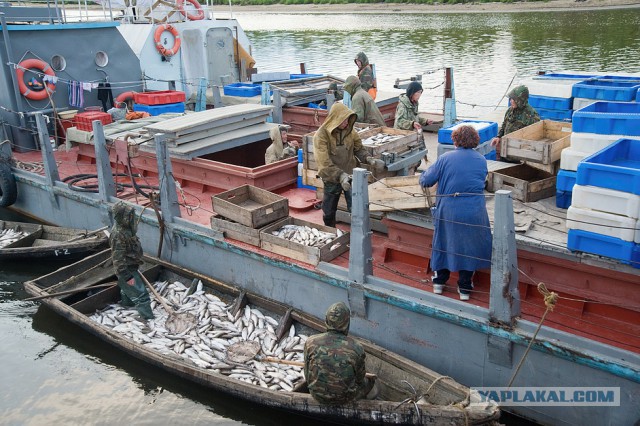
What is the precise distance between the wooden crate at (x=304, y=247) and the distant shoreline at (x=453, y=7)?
4065 centimetres

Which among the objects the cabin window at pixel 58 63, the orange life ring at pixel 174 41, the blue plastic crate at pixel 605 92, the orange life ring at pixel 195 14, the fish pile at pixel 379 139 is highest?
the orange life ring at pixel 195 14

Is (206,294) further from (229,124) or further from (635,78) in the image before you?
(635,78)

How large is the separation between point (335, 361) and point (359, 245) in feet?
5.43

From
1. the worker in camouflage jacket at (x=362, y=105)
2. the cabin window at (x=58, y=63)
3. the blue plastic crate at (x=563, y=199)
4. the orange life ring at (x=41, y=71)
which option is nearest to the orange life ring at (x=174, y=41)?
the cabin window at (x=58, y=63)

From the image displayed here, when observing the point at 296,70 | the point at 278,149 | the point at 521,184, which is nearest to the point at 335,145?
the point at 521,184

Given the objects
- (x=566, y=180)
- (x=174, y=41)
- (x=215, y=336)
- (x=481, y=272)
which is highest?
(x=174, y=41)

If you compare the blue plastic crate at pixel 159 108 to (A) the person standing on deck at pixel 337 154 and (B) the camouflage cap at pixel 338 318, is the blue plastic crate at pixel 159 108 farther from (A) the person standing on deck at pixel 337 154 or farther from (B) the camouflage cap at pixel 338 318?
(B) the camouflage cap at pixel 338 318

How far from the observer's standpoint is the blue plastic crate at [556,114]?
1055 cm

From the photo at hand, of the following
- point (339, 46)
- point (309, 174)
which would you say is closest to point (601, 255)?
point (309, 174)

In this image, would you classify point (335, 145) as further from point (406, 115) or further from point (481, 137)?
point (406, 115)

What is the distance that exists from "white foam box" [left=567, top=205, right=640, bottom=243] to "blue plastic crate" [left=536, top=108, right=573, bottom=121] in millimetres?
4860

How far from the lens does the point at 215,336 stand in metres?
8.60

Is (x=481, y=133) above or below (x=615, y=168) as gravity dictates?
below

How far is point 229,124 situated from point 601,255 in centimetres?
791
